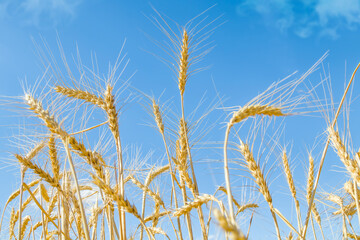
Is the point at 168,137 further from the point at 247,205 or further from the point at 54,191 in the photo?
the point at 54,191

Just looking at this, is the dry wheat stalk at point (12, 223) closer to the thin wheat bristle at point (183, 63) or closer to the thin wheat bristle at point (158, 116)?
the thin wheat bristle at point (158, 116)

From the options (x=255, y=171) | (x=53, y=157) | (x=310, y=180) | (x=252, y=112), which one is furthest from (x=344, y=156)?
(x=53, y=157)

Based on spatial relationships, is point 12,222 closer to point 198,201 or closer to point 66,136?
point 66,136

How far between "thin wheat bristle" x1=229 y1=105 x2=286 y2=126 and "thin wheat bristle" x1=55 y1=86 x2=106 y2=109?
1136 millimetres

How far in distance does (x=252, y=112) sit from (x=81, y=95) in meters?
1.44

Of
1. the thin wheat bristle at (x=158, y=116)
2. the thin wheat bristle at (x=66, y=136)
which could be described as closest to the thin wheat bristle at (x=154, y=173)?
the thin wheat bristle at (x=158, y=116)

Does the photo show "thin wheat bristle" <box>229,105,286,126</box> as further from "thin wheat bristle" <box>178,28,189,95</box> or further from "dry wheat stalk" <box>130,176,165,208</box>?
"dry wheat stalk" <box>130,176,165,208</box>

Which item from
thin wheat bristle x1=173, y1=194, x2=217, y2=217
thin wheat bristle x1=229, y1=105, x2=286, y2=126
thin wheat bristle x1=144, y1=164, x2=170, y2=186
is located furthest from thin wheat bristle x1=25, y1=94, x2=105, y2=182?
thin wheat bristle x1=144, y1=164, x2=170, y2=186

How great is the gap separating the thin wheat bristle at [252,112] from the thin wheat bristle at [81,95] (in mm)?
1136

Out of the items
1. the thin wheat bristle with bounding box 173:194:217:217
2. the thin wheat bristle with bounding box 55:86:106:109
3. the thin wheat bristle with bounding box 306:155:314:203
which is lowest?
the thin wheat bristle with bounding box 173:194:217:217

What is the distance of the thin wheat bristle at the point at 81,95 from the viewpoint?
2.65 m

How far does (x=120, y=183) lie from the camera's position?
7.17ft

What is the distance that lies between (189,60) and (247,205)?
1462 mm

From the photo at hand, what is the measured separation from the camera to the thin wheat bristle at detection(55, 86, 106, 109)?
2.65m
